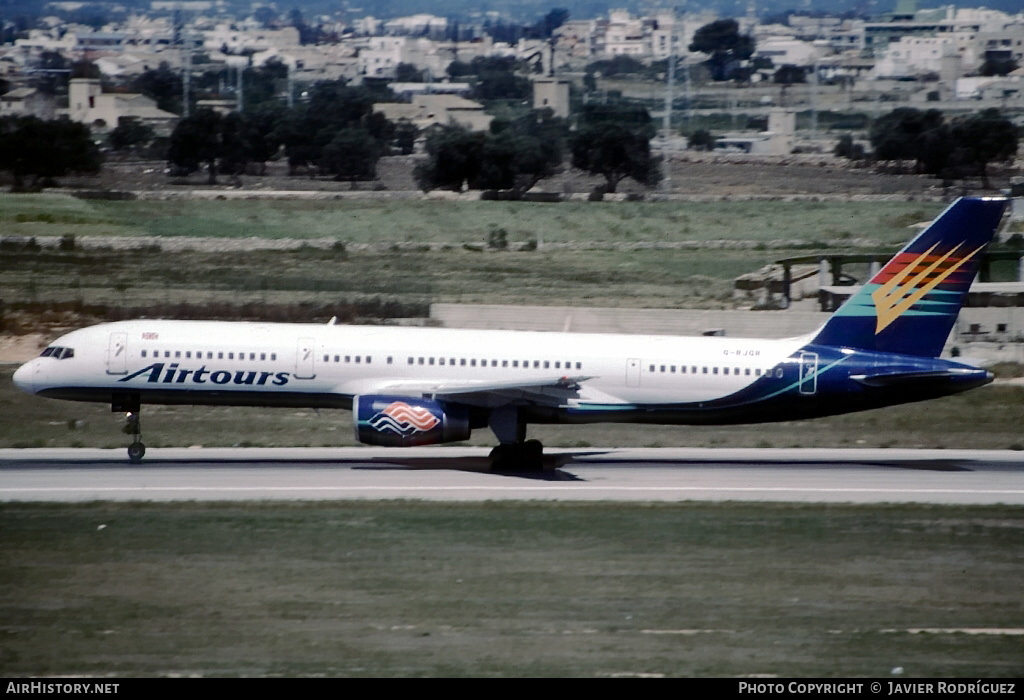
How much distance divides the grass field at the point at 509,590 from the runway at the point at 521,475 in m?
1.57

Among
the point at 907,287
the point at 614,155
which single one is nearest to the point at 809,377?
the point at 907,287

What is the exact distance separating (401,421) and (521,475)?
12.0 ft

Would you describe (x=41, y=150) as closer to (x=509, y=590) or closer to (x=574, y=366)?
(x=574, y=366)

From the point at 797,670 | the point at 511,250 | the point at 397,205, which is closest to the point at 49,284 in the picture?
the point at 511,250

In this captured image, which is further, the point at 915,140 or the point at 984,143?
the point at 915,140

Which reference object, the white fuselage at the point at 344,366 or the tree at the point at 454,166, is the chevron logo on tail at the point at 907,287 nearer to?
the white fuselage at the point at 344,366

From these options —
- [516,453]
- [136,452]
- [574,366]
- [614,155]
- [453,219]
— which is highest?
[614,155]

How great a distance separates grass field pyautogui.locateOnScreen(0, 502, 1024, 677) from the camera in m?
20.5

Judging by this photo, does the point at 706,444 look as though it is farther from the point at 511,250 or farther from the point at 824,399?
the point at 511,250

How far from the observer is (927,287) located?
122ft

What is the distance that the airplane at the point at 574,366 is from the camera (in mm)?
36625

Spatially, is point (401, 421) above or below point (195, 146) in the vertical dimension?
below

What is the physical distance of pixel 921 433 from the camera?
43.8 metres
